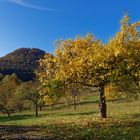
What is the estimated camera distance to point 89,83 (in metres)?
40.2

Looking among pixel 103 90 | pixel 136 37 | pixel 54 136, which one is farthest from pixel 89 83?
pixel 54 136

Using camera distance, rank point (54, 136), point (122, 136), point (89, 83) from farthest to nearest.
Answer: point (89, 83), point (54, 136), point (122, 136)

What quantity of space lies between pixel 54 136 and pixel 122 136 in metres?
5.22

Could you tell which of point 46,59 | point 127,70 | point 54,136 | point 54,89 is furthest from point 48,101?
point 54,136

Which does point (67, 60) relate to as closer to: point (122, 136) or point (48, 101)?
point (48, 101)

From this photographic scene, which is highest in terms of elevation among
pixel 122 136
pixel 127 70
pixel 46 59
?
pixel 46 59

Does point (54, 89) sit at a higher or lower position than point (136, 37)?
lower

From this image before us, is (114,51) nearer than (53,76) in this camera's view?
Yes

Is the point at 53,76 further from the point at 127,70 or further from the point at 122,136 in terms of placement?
the point at 122,136

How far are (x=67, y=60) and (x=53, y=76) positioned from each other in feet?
9.13

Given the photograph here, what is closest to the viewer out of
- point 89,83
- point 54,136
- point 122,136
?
point 122,136

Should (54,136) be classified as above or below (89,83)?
below

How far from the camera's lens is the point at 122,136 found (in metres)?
25.0

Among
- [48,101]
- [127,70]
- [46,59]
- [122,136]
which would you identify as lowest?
[122,136]
